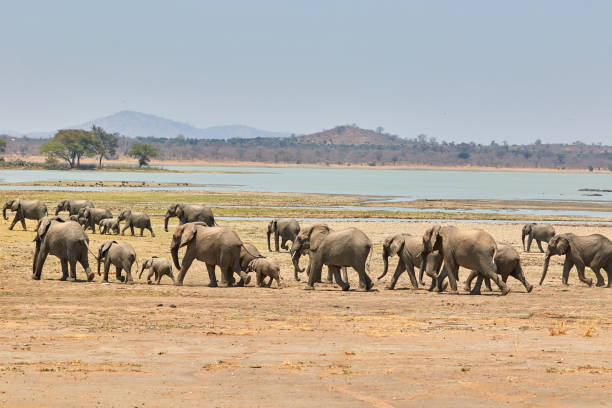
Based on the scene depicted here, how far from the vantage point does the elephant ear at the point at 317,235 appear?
85.6ft

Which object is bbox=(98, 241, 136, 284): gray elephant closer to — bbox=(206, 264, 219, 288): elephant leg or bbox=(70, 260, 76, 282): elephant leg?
bbox=(70, 260, 76, 282): elephant leg

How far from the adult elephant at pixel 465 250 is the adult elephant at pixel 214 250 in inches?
221

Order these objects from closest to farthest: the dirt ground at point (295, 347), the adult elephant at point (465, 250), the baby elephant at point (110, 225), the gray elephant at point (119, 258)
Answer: the dirt ground at point (295, 347) → the adult elephant at point (465, 250) → the gray elephant at point (119, 258) → the baby elephant at point (110, 225)

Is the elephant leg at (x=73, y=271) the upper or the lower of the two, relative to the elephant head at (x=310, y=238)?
lower

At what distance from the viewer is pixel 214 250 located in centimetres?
2592

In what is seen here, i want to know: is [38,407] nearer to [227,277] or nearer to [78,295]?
[78,295]

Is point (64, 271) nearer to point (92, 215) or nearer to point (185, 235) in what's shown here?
point (185, 235)

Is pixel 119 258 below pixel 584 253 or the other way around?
below

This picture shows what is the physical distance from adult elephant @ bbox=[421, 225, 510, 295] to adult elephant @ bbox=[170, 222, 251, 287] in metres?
5.61

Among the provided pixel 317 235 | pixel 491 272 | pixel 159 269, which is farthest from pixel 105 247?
pixel 491 272

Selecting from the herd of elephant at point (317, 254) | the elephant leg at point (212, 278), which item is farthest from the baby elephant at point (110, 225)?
the elephant leg at point (212, 278)

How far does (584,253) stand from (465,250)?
5.85 meters

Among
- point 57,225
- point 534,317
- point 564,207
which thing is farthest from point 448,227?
point 564,207

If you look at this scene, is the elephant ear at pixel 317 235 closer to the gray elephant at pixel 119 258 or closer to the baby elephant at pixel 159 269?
the baby elephant at pixel 159 269
